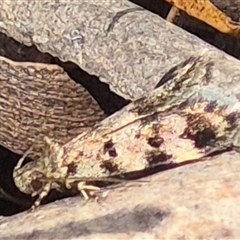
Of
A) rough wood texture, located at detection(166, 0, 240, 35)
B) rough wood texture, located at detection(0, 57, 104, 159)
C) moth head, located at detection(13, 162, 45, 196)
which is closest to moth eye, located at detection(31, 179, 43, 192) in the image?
moth head, located at detection(13, 162, 45, 196)

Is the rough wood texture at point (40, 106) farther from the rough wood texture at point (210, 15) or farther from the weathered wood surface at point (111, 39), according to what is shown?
the rough wood texture at point (210, 15)

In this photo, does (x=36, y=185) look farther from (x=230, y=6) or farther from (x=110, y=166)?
(x=230, y=6)

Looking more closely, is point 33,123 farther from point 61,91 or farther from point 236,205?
point 236,205

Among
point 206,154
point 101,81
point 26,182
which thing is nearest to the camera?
point 206,154

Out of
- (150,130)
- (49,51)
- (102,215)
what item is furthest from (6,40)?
(102,215)

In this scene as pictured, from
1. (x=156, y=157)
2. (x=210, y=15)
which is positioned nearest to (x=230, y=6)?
(x=210, y=15)
